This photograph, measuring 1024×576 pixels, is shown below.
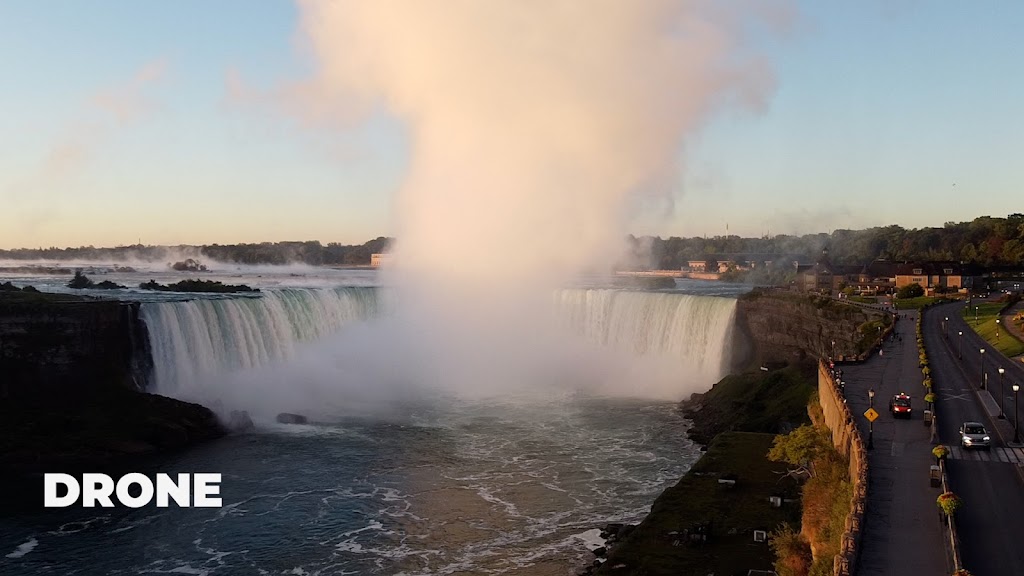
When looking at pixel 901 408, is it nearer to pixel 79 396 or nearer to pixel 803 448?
pixel 803 448

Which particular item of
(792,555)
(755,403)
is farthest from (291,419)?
(792,555)

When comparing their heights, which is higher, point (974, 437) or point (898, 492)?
point (974, 437)

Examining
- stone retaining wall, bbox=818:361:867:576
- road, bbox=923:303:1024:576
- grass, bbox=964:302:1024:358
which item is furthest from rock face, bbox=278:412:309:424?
grass, bbox=964:302:1024:358

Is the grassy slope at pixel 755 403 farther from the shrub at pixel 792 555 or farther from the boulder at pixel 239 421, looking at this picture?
the boulder at pixel 239 421

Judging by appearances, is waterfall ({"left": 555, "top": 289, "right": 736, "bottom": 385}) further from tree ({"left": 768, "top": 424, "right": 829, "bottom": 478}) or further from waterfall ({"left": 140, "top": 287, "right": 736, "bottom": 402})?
tree ({"left": 768, "top": 424, "right": 829, "bottom": 478})

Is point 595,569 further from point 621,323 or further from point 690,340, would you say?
point 621,323

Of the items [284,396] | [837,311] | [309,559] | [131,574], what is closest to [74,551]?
[131,574]
